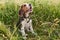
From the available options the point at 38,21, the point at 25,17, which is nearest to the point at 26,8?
the point at 25,17

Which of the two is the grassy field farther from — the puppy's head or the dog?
the puppy's head

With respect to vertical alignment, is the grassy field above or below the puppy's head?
below

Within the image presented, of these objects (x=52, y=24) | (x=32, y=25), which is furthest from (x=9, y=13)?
(x=52, y=24)

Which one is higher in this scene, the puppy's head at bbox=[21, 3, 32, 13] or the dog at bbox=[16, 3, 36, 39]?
the puppy's head at bbox=[21, 3, 32, 13]

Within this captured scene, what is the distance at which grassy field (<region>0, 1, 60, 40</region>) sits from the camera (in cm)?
404

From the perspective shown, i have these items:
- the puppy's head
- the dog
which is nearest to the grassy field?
the dog

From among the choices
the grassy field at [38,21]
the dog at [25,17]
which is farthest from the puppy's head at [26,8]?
the grassy field at [38,21]

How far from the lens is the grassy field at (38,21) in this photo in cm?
404

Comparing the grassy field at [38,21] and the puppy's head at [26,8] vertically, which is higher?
the puppy's head at [26,8]

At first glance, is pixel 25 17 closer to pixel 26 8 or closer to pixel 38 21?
pixel 26 8

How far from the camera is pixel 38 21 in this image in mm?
4469

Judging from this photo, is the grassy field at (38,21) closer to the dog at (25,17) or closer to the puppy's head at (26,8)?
the dog at (25,17)

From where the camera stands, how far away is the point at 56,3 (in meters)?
4.88

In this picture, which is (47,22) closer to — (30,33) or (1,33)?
(30,33)
